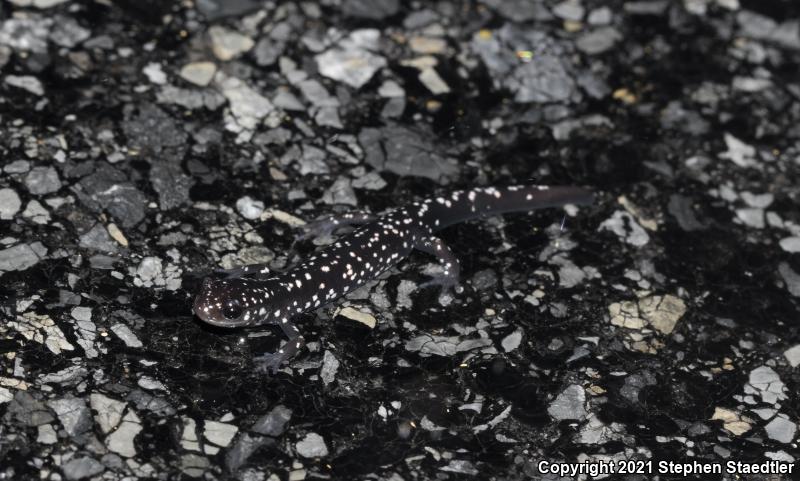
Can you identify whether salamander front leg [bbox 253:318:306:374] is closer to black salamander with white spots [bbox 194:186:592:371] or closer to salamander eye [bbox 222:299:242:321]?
black salamander with white spots [bbox 194:186:592:371]

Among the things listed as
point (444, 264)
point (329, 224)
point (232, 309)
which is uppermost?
point (232, 309)

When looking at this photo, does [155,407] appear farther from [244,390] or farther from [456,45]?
[456,45]

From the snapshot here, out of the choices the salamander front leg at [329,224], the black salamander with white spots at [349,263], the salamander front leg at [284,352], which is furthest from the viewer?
the salamander front leg at [329,224]

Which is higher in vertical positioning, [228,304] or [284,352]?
[228,304]

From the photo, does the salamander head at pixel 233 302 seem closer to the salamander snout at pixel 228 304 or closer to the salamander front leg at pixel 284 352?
the salamander snout at pixel 228 304

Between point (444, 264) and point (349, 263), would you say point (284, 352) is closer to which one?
point (349, 263)

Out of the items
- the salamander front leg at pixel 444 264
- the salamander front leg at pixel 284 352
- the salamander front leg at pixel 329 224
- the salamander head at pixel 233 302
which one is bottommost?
the salamander front leg at pixel 444 264

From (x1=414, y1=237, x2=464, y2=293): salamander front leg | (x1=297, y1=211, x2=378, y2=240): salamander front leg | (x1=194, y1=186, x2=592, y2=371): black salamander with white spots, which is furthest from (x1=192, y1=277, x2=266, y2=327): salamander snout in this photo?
(x1=414, y1=237, x2=464, y2=293): salamander front leg

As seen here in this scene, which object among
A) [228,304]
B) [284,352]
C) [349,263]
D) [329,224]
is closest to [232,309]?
[228,304]

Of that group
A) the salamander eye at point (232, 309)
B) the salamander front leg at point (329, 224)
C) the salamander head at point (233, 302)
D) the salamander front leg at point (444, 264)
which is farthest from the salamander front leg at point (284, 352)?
the salamander front leg at point (444, 264)
